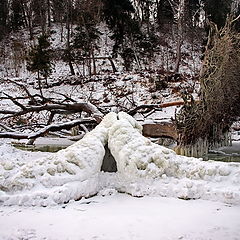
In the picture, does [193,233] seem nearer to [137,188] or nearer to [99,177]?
[137,188]

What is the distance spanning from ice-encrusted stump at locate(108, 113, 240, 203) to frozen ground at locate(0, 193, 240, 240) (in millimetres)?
143

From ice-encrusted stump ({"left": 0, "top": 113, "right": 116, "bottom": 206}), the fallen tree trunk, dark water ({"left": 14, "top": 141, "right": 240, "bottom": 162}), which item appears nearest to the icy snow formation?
ice-encrusted stump ({"left": 0, "top": 113, "right": 116, "bottom": 206})

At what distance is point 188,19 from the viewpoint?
29.4 m

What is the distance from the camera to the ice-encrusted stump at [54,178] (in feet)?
13.0

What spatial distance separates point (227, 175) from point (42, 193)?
2170 mm

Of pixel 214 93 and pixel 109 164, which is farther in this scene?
pixel 214 93

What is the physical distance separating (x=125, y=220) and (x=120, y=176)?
1110mm

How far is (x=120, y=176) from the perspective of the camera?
15.0 feet

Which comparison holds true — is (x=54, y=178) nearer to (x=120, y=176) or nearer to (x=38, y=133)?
(x=120, y=176)

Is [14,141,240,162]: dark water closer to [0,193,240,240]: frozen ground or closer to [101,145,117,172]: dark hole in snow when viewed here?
[101,145,117,172]: dark hole in snow

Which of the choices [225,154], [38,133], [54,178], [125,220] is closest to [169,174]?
[125,220]

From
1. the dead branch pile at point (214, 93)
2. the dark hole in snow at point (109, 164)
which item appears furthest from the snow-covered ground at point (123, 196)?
the dead branch pile at point (214, 93)

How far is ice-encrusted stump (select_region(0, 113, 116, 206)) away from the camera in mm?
3975

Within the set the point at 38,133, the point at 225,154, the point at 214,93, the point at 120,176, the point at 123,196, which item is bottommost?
the point at 225,154
